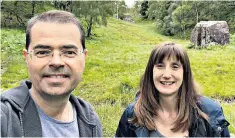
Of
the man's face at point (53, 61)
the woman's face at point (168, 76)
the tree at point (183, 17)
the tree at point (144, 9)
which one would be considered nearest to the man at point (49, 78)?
the man's face at point (53, 61)

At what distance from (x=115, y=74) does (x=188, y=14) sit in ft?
68.5

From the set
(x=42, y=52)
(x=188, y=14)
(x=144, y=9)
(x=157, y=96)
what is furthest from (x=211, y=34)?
(x=144, y=9)

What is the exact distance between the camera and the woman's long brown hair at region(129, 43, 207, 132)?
3676 millimetres

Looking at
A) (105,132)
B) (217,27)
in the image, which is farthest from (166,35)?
(105,132)

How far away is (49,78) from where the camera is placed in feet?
7.80

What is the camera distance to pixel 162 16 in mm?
37438

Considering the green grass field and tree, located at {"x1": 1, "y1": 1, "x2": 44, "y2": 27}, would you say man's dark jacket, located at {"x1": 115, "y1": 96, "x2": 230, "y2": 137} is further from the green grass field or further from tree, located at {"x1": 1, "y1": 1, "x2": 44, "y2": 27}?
tree, located at {"x1": 1, "y1": 1, "x2": 44, "y2": 27}

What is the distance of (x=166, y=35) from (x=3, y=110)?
34.3m

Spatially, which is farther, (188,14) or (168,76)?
(188,14)

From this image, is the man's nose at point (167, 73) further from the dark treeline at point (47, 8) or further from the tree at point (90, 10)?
the tree at point (90, 10)

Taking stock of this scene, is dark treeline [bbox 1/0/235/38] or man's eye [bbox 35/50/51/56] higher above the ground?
dark treeline [bbox 1/0/235/38]

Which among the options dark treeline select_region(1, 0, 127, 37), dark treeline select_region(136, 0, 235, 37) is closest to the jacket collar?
dark treeline select_region(1, 0, 127, 37)

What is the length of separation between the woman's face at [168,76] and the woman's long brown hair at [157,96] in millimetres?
50

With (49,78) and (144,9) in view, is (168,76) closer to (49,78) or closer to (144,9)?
(49,78)
